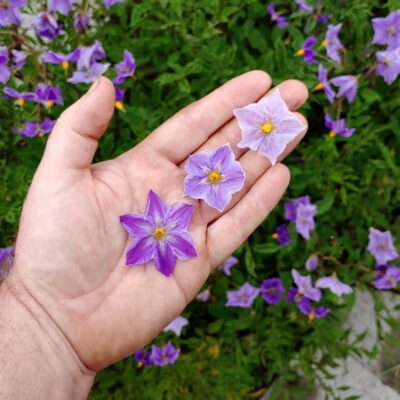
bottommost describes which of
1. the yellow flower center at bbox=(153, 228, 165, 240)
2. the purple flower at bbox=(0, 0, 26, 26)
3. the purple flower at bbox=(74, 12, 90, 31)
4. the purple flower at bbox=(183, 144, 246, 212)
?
the yellow flower center at bbox=(153, 228, 165, 240)

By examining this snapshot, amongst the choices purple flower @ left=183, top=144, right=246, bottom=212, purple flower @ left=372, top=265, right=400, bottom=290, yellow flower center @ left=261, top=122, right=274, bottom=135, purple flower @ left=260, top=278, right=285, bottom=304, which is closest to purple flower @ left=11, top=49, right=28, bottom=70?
purple flower @ left=183, top=144, right=246, bottom=212

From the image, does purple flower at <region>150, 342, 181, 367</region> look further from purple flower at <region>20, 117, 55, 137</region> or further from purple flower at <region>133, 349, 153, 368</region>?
purple flower at <region>20, 117, 55, 137</region>

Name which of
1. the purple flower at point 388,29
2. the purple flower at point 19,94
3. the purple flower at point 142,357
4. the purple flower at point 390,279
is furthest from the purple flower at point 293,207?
the purple flower at point 19,94

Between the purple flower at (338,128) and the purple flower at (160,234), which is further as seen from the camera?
the purple flower at (338,128)

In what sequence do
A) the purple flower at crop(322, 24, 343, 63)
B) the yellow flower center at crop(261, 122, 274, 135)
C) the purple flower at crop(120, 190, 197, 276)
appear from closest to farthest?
the purple flower at crop(120, 190, 197, 276) → the yellow flower center at crop(261, 122, 274, 135) → the purple flower at crop(322, 24, 343, 63)

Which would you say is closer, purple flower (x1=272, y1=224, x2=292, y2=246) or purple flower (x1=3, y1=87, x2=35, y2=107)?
purple flower (x1=3, y1=87, x2=35, y2=107)

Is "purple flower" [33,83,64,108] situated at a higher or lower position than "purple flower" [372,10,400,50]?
higher

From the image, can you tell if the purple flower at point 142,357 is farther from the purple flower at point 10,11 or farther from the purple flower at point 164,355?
the purple flower at point 10,11

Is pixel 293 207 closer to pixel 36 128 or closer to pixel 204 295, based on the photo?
pixel 204 295

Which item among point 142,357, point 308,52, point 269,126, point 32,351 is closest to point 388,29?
point 308,52
